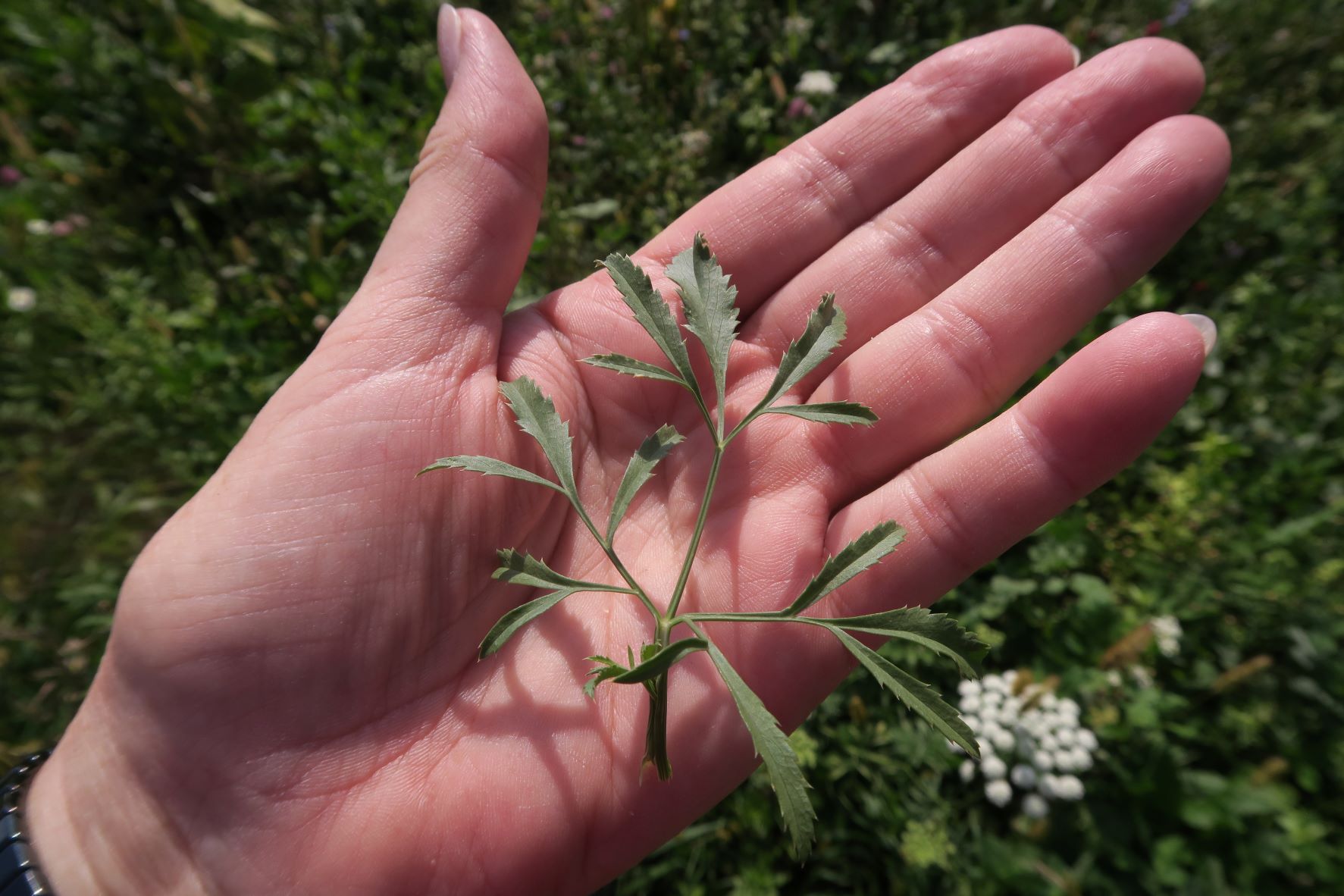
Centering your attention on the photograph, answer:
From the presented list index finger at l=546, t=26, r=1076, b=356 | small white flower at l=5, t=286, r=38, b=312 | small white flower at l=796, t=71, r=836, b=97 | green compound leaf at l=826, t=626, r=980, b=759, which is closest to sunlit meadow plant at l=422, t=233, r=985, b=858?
green compound leaf at l=826, t=626, r=980, b=759


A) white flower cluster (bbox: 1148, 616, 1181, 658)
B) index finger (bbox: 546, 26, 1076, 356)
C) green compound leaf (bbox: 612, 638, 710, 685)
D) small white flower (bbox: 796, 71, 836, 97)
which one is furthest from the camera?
small white flower (bbox: 796, 71, 836, 97)

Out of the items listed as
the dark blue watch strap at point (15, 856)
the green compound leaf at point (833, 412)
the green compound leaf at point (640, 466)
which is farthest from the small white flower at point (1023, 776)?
the dark blue watch strap at point (15, 856)

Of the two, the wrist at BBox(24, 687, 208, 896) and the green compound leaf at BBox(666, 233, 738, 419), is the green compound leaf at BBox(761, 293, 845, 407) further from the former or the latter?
the wrist at BBox(24, 687, 208, 896)

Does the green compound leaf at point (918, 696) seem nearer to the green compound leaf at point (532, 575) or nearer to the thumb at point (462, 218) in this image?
the green compound leaf at point (532, 575)

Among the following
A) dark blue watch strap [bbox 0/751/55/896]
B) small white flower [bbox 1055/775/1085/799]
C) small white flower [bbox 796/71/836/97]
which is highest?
dark blue watch strap [bbox 0/751/55/896]

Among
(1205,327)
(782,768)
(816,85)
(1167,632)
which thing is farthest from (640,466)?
(816,85)

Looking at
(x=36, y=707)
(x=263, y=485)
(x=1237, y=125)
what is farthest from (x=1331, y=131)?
(x=36, y=707)

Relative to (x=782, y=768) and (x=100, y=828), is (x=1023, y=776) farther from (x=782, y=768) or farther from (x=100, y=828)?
(x=100, y=828)
